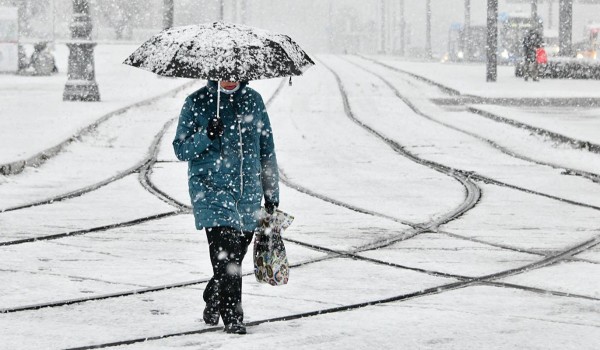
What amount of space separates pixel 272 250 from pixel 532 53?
32.7 metres

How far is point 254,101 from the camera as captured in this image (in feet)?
20.8

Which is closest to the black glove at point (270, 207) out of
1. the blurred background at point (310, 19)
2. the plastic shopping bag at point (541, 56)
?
the plastic shopping bag at point (541, 56)

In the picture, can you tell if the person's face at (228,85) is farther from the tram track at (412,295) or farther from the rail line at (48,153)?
the rail line at (48,153)

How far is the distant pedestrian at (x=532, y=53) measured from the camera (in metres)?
37.9

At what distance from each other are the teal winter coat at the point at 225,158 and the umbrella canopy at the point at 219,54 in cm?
19

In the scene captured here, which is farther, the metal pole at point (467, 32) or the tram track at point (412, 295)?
the metal pole at point (467, 32)

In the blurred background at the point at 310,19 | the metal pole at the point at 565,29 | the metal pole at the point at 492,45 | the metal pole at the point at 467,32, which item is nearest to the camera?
the metal pole at the point at 492,45

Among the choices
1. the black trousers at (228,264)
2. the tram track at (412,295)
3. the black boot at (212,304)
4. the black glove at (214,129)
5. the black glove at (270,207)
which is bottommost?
the tram track at (412,295)

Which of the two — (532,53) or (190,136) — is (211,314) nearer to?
(190,136)

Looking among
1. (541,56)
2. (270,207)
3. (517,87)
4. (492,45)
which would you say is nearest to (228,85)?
(270,207)

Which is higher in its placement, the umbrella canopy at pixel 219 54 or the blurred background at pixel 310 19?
the umbrella canopy at pixel 219 54

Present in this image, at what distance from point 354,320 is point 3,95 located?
73.8 ft

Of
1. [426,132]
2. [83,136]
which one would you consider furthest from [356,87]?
[83,136]

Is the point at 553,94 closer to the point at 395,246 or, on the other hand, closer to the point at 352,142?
the point at 352,142
